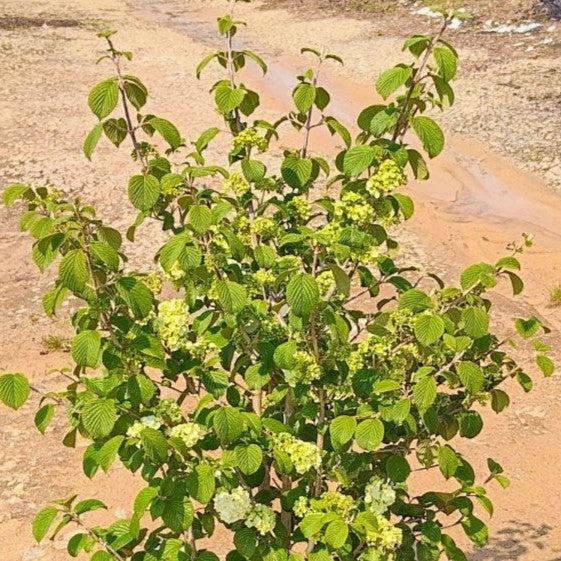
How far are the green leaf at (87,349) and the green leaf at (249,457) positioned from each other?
653 millimetres

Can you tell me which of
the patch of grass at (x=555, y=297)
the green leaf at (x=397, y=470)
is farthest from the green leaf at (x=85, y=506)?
the patch of grass at (x=555, y=297)

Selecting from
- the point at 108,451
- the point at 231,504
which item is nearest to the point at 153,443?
the point at 108,451

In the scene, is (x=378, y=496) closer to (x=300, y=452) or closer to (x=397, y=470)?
(x=397, y=470)

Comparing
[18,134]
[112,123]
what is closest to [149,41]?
[18,134]

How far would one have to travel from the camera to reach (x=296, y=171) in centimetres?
316

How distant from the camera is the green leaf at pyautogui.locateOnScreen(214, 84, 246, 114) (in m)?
3.11

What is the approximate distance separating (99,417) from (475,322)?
1422mm

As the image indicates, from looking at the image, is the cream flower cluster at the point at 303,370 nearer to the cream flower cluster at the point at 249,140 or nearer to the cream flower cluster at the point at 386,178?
the cream flower cluster at the point at 386,178

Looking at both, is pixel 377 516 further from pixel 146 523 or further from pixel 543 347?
pixel 146 523

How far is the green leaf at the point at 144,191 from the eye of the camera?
281cm

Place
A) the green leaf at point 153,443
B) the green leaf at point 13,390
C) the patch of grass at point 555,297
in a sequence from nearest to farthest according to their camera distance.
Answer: the green leaf at point 153,443, the green leaf at point 13,390, the patch of grass at point 555,297

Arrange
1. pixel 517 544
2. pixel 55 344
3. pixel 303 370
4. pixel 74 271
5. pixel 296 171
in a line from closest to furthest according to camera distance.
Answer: pixel 74 271
pixel 303 370
pixel 296 171
pixel 517 544
pixel 55 344

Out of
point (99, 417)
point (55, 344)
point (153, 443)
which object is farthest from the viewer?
point (55, 344)

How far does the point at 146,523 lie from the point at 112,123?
4.21m
